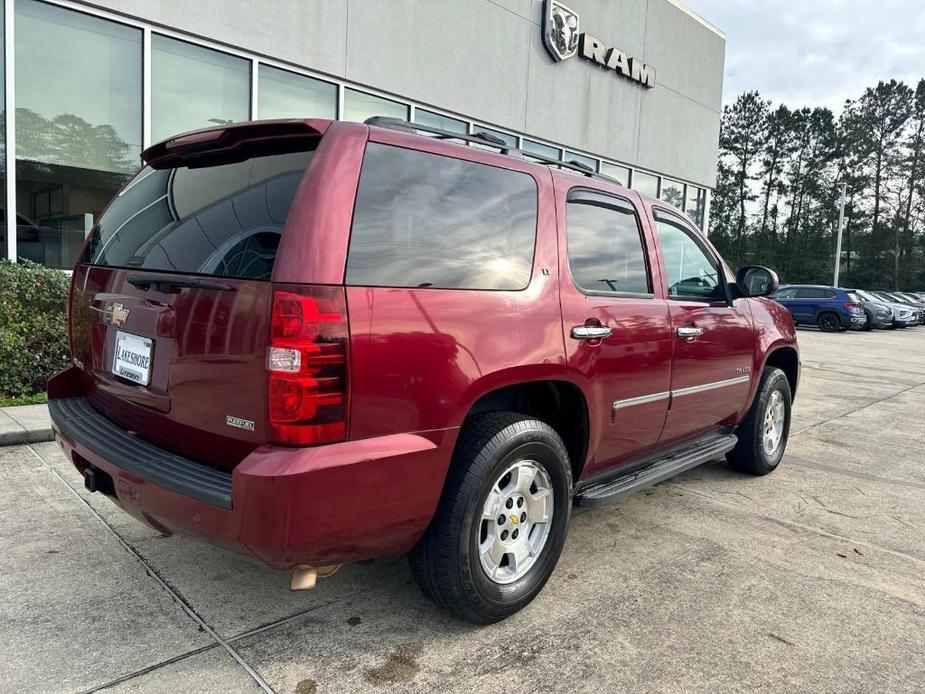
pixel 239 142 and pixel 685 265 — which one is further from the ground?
pixel 239 142

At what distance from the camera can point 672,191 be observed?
1794 cm

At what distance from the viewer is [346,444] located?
7.03 feet

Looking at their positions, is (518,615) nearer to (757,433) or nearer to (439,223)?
(439,223)

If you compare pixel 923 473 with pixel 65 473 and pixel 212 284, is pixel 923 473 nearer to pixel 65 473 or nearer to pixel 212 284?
pixel 212 284

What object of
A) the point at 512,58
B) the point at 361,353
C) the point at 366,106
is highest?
the point at 512,58

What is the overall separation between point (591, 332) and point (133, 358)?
1896 millimetres

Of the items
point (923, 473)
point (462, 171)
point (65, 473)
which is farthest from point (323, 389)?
point (923, 473)

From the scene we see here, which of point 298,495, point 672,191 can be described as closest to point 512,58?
point 672,191

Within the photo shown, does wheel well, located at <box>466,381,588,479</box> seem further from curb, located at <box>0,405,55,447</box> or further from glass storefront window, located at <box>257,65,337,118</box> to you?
glass storefront window, located at <box>257,65,337,118</box>

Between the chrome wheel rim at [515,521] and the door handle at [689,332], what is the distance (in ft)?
4.29

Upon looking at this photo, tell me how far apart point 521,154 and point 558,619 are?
206cm

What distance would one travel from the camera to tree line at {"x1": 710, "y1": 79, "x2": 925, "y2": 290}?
179 ft

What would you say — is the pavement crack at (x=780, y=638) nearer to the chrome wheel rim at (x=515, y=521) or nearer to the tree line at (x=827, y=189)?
the chrome wheel rim at (x=515, y=521)

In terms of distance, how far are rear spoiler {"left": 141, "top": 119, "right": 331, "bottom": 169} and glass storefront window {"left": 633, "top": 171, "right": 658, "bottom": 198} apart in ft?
48.2
